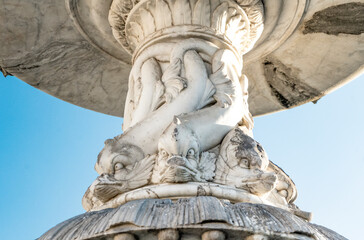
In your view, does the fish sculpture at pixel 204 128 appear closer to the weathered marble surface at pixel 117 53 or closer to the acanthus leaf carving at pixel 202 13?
the acanthus leaf carving at pixel 202 13

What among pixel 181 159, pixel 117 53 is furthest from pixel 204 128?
pixel 117 53

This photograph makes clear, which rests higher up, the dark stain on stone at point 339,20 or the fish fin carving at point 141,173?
the dark stain on stone at point 339,20

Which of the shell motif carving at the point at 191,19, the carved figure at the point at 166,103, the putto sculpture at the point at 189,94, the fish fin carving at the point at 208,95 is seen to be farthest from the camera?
the shell motif carving at the point at 191,19

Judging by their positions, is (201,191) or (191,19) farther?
(191,19)

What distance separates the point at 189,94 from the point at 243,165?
65cm

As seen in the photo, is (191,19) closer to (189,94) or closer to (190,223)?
(189,94)

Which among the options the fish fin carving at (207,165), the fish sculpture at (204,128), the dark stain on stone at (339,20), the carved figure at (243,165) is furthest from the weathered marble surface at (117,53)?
the fish fin carving at (207,165)

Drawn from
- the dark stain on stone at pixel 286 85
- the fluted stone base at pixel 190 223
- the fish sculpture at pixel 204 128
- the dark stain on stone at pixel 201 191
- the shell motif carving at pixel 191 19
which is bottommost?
the fluted stone base at pixel 190 223

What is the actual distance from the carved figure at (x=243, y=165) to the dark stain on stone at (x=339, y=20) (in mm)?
1846

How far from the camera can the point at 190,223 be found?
7.25 ft

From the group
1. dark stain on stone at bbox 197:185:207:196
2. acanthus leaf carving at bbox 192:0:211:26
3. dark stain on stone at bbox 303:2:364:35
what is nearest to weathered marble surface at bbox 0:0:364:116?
dark stain on stone at bbox 303:2:364:35

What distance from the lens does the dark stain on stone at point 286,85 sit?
5.09 m

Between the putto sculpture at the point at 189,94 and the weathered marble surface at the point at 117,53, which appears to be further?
the weathered marble surface at the point at 117,53

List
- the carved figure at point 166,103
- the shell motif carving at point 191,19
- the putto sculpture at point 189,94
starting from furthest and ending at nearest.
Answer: the shell motif carving at point 191,19 → the carved figure at point 166,103 → the putto sculpture at point 189,94
